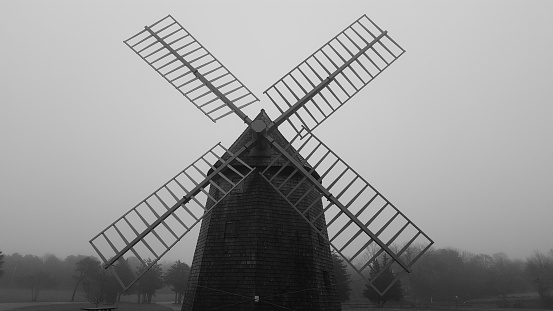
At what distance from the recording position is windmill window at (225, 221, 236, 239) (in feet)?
30.7

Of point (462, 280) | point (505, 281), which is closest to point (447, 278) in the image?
point (462, 280)

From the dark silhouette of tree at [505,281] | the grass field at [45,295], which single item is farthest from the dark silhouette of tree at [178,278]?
the dark silhouette of tree at [505,281]

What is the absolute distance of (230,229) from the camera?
9461 millimetres

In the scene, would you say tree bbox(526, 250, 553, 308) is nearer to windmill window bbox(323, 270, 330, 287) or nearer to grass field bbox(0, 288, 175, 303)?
windmill window bbox(323, 270, 330, 287)

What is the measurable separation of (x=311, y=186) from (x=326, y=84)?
3161 millimetres

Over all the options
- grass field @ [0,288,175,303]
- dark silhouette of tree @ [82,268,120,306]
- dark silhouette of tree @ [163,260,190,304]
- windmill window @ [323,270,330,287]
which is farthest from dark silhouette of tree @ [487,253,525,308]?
grass field @ [0,288,175,303]

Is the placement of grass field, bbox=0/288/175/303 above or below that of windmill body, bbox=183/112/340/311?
below

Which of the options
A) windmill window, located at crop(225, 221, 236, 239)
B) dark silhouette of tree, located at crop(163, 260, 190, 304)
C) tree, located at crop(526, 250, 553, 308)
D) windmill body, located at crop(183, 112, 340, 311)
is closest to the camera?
windmill body, located at crop(183, 112, 340, 311)

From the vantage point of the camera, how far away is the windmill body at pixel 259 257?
8.65 meters

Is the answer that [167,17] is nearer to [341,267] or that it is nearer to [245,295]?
[245,295]

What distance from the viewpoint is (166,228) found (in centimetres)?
928

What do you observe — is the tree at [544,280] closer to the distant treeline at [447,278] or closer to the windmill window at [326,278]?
the distant treeline at [447,278]

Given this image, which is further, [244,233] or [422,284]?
[422,284]

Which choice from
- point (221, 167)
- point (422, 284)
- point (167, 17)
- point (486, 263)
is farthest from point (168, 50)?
point (486, 263)
